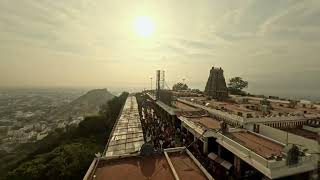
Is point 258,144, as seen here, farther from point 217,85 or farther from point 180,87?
point 180,87

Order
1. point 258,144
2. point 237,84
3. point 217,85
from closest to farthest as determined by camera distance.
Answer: point 258,144 < point 217,85 < point 237,84

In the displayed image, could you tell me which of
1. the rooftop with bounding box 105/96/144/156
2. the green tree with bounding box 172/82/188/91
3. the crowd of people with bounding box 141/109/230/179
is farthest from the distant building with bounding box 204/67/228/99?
the green tree with bounding box 172/82/188/91

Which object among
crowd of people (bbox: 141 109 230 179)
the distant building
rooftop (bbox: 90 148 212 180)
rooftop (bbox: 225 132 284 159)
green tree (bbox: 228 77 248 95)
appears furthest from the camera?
green tree (bbox: 228 77 248 95)

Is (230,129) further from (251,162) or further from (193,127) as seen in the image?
(251,162)

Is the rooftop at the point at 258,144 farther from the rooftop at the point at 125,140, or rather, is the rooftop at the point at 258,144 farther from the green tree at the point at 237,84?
the green tree at the point at 237,84

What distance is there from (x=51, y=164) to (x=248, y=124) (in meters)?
24.6

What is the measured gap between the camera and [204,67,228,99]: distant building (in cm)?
5803

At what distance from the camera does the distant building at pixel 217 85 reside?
5803 cm

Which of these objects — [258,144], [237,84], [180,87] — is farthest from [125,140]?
[180,87]

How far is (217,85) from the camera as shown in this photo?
60.0 metres

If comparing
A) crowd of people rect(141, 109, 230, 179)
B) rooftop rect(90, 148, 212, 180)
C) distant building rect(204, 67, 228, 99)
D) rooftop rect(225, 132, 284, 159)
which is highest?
distant building rect(204, 67, 228, 99)

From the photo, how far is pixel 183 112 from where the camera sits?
38.5m

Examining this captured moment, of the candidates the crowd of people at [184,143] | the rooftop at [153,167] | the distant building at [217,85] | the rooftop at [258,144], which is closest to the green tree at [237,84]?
the distant building at [217,85]

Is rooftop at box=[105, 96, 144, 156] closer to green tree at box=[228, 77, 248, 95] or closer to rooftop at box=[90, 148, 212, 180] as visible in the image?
rooftop at box=[90, 148, 212, 180]
